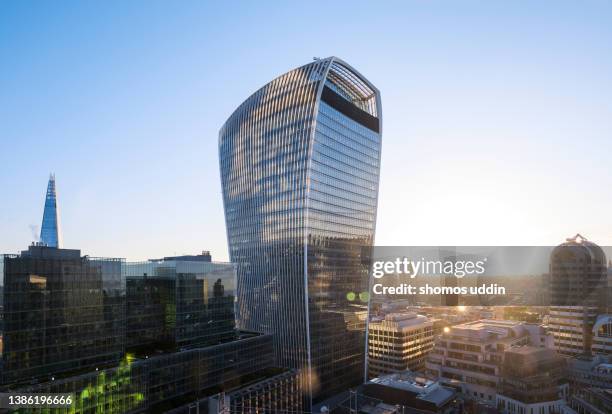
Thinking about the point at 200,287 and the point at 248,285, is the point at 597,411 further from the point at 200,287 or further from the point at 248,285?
the point at 248,285

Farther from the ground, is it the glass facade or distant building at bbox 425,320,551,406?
the glass facade

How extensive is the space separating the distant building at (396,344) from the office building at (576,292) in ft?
176

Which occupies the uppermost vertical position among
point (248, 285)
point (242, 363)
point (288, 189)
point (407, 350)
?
point (288, 189)

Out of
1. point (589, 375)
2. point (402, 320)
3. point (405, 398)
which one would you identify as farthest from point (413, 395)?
point (402, 320)

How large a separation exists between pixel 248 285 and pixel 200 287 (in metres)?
48.0

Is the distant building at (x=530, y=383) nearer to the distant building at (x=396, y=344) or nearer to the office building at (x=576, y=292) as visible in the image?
the distant building at (x=396, y=344)

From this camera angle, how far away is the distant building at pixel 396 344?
158m

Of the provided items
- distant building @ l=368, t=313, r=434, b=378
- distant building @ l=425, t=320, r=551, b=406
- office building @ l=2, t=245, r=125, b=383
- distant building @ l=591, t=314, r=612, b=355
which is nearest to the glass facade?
office building @ l=2, t=245, r=125, b=383

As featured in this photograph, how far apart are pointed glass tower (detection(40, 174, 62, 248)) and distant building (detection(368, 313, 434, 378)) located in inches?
4493

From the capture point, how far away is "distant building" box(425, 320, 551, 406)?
123625 mm

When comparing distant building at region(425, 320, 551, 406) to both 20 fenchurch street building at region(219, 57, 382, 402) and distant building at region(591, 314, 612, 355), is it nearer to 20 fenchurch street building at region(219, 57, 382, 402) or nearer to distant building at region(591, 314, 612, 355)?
20 fenchurch street building at region(219, 57, 382, 402)

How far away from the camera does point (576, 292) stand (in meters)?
185

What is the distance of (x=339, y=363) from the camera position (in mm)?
140750

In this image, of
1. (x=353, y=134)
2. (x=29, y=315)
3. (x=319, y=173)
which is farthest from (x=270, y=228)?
(x=29, y=315)
